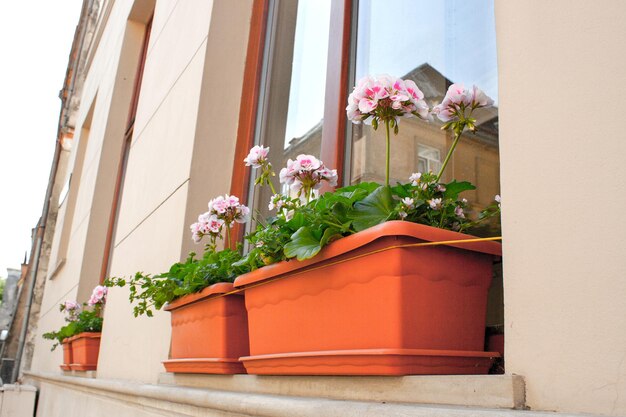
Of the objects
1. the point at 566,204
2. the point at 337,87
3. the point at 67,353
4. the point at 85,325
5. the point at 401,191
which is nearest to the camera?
the point at 566,204

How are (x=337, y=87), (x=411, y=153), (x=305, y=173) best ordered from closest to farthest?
(x=305, y=173)
(x=411, y=153)
(x=337, y=87)

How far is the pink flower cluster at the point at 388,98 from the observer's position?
1172mm

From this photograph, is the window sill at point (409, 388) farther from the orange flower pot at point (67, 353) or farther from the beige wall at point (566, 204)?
the orange flower pot at point (67, 353)

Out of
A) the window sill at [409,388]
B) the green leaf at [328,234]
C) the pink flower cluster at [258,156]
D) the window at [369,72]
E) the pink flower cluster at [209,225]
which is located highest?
the window at [369,72]

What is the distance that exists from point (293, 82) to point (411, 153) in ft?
3.57

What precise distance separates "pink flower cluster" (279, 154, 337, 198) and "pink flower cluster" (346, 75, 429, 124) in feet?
0.90

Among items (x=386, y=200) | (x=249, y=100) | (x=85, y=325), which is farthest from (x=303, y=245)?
(x=85, y=325)

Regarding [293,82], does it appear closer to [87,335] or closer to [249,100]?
[249,100]

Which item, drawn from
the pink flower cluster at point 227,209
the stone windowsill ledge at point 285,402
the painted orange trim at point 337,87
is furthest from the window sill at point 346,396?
the painted orange trim at point 337,87

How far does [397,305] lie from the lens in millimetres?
983

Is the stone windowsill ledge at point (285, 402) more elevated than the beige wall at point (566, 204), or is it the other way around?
the beige wall at point (566, 204)

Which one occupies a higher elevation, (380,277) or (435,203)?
(435,203)

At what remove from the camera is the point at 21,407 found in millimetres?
5934

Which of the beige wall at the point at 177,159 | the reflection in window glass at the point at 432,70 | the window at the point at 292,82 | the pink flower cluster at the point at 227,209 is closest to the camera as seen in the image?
the reflection in window glass at the point at 432,70
